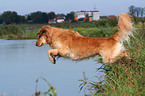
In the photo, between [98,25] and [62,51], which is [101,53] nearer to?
[62,51]

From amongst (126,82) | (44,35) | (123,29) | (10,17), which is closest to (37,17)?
(10,17)

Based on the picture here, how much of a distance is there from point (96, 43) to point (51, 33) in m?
1.41

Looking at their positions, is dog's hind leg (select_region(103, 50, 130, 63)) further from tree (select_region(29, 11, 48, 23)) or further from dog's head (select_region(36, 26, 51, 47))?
tree (select_region(29, 11, 48, 23))

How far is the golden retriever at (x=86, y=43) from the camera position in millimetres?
7812

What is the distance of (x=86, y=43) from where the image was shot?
26.3 feet

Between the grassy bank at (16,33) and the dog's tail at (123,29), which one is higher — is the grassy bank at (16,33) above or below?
below

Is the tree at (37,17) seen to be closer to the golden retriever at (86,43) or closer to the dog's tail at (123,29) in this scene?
the golden retriever at (86,43)

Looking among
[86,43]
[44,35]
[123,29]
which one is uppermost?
[123,29]

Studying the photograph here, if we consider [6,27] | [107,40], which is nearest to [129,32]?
[107,40]

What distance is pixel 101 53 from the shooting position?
782 cm

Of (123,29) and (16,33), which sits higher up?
(123,29)

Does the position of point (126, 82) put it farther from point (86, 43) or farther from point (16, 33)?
point (16, 33)

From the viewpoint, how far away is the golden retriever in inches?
308

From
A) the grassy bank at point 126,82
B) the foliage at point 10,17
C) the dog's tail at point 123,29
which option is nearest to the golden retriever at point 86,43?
the dog's tail at point 123,29
